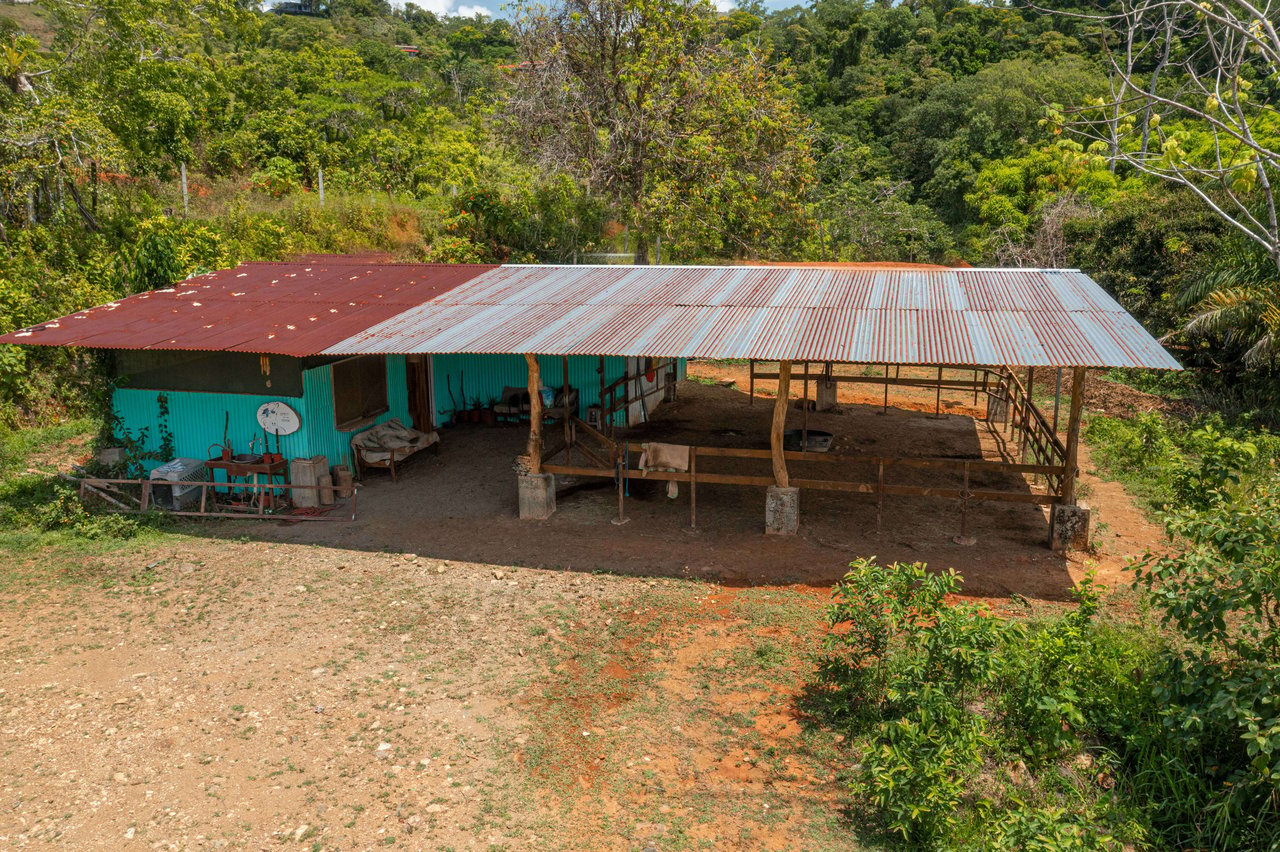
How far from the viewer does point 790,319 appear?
1123 cm

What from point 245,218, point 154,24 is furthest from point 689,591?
point 154,24

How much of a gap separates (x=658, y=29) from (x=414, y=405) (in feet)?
44.2

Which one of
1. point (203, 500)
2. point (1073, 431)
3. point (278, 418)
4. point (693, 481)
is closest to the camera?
point (1073, 431)

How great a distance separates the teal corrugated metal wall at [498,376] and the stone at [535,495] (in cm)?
457

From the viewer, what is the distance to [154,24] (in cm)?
2131

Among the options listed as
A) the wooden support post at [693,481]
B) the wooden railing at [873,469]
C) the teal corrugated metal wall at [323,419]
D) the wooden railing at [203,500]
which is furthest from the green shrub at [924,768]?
the teal corrugated metal wall at [323,419]

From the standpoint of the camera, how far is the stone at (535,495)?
11930mm

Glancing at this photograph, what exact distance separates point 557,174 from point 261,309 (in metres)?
11.9

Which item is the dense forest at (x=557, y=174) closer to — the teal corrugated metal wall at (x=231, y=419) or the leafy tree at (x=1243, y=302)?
the leafy tree at (x=1243, y=302)

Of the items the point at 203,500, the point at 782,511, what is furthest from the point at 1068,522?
the point at 203,500

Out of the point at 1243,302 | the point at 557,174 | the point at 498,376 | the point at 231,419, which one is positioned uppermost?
the point at 557,174

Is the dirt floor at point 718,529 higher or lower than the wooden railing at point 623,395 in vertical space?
lower

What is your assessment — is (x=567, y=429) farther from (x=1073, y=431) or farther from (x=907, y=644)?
(x=907, y=644)

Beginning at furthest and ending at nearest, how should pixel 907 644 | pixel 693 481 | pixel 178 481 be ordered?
pixel 178 481
pixel 693 481
pixel 907 644
